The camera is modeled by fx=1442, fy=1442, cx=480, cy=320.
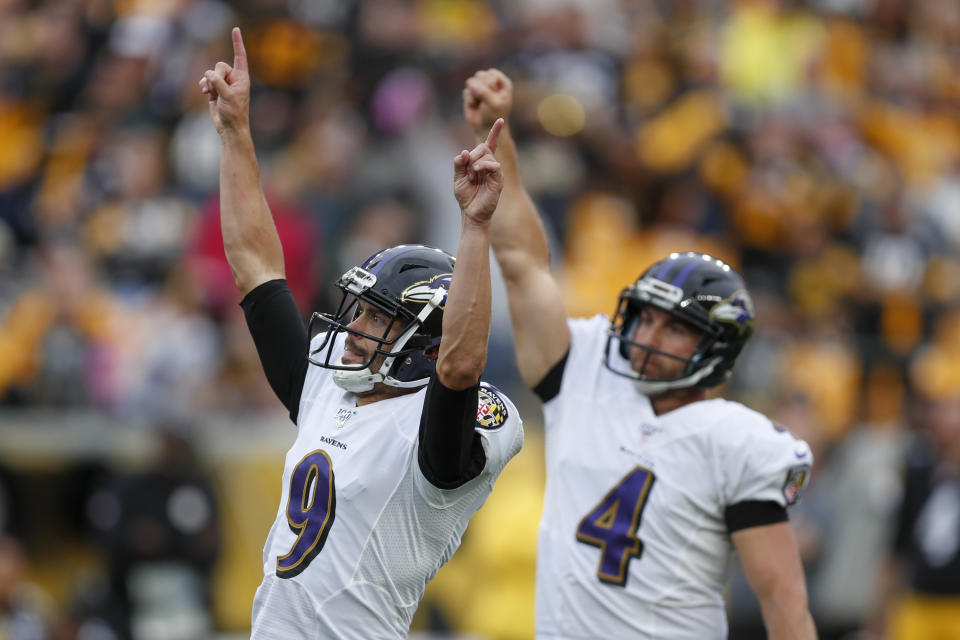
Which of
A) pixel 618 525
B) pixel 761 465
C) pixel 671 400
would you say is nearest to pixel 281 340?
pixel 618 525

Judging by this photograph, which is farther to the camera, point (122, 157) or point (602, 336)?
point (122, 157)

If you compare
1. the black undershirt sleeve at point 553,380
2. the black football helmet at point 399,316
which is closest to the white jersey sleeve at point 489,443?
the black football helmet at point 399,316

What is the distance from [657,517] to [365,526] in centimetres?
121

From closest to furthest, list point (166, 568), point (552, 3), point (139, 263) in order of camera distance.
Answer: point (166, 568)
point (139, 263)
point (552, 3)

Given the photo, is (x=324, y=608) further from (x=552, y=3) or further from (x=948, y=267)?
(x=552, y=3)

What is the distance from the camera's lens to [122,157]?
11805 millimetres

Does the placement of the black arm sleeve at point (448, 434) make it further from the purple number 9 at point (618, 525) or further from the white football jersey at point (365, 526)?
the purple number 9 at point (618, 525)

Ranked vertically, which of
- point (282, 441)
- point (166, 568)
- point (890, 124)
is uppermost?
point (890, 124)

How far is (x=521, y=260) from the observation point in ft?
17.5

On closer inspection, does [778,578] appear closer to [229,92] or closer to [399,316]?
[399,316]

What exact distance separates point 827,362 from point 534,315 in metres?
6.36

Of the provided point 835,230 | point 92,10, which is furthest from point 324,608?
point 92,10

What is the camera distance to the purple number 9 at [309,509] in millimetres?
4129

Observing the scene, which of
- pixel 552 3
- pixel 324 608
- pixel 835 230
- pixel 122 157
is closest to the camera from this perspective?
pixel 324 608
